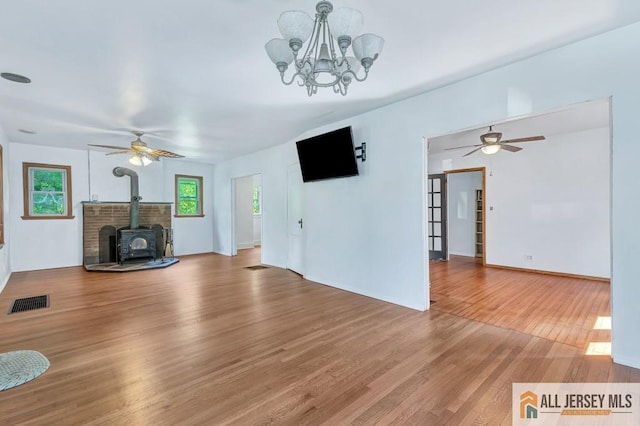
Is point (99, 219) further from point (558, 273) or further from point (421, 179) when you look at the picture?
Answer: point (558, 273)

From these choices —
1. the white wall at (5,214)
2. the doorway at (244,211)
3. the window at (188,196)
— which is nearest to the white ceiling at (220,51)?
the white wall at (5,214)

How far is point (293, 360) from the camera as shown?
2531 millimetres

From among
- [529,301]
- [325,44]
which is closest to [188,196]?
[325,44]

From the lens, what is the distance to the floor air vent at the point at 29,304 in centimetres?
385

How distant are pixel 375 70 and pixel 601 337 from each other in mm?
3362

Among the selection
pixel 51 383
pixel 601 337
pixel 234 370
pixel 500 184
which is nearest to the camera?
pixel 51 383

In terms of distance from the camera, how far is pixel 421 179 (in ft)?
12.1

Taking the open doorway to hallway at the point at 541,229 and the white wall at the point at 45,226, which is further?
the white wall at the point at 45,226

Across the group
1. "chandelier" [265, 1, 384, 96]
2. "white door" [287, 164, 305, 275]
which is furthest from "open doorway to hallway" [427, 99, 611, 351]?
"chandelier" [265, 1, 384, 96]

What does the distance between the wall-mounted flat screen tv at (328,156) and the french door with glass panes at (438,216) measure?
11.9 ft

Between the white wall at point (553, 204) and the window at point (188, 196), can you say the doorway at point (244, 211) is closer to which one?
the window at point (188, 196)

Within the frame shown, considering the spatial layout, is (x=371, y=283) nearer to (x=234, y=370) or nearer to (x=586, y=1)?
(x=234, y=370)

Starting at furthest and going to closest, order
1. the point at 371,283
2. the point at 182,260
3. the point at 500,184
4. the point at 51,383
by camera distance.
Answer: the point at 182,260
the point at 500,184
the point at 371,283
the point at 51,383

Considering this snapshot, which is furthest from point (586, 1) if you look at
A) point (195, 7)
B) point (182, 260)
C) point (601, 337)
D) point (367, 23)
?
point (182, 260)
